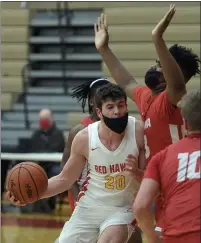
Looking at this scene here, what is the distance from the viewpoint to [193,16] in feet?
45.3

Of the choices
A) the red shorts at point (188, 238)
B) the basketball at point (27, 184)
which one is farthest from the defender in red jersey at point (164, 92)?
the red shorts at point (188, 238)

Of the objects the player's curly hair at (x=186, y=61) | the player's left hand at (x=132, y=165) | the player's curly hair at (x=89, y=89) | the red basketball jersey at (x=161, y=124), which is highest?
the player's curly hair at (x=186, y=61)

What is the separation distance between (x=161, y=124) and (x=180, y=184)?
4.76 feet

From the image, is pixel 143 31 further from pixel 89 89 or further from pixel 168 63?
pixel 168 63

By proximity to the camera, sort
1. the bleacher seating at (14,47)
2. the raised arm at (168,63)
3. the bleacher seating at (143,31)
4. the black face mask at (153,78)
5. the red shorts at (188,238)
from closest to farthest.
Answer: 1. the red shorts at (188,238)
2. the raised arm at (168,63)
3. the black face mask at (153,78)
4. the bleacher seating at (143,31)
5. the bleacher seating at (14,47)

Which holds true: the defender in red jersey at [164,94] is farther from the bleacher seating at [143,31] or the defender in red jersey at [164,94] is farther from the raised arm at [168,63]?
the bleacher seating at [143,31]

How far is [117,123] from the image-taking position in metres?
5.02

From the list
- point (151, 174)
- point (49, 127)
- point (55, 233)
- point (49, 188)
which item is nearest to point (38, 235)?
point (55, 233)

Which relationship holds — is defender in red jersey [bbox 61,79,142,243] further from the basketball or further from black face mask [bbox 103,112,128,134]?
black face mask [bbox 103,112,128,134]

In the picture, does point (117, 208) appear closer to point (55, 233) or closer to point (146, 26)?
point (55, 233)

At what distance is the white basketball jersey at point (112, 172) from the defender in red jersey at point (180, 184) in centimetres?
122

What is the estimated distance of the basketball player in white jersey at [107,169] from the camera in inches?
198

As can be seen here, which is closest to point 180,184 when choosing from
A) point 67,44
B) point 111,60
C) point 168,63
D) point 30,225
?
point 168,63

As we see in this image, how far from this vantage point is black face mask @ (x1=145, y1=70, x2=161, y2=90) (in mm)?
5293
